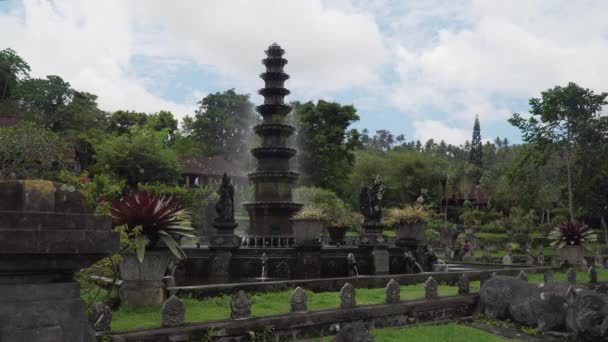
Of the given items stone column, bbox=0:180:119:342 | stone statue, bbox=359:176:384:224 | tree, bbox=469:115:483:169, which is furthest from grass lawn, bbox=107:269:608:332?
tree, bbox=469:115:483:169

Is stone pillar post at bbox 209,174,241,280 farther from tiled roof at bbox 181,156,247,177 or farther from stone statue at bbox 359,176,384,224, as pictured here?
tiled roof at bbox 181,156,247,177

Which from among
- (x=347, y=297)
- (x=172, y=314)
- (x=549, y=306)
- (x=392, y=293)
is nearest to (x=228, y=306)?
(x=347, y=297)

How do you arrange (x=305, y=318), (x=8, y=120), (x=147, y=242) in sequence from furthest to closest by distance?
1. (x=8, y=120)
2. (x=305, y=318)
3. (x=147, y=242)

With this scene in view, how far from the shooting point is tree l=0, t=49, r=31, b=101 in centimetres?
5959

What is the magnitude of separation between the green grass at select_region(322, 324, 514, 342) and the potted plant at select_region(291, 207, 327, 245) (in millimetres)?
6155

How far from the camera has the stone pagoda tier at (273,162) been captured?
2259 centimetres

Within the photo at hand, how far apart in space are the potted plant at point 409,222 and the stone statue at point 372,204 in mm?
828

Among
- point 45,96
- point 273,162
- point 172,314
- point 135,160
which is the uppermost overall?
point 45,96

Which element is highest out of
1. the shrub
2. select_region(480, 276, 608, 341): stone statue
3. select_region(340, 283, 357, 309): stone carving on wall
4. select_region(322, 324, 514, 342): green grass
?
the shrub

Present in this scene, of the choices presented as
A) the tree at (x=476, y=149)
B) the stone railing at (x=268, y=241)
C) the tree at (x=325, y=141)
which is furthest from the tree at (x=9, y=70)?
the tree at (x=476, y=149)

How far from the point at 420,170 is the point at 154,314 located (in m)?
59.7

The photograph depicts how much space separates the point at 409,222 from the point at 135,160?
31.3 metres

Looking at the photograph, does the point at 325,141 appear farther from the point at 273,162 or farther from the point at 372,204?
the point at 372,204

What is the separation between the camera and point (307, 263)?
1697 centimetres
